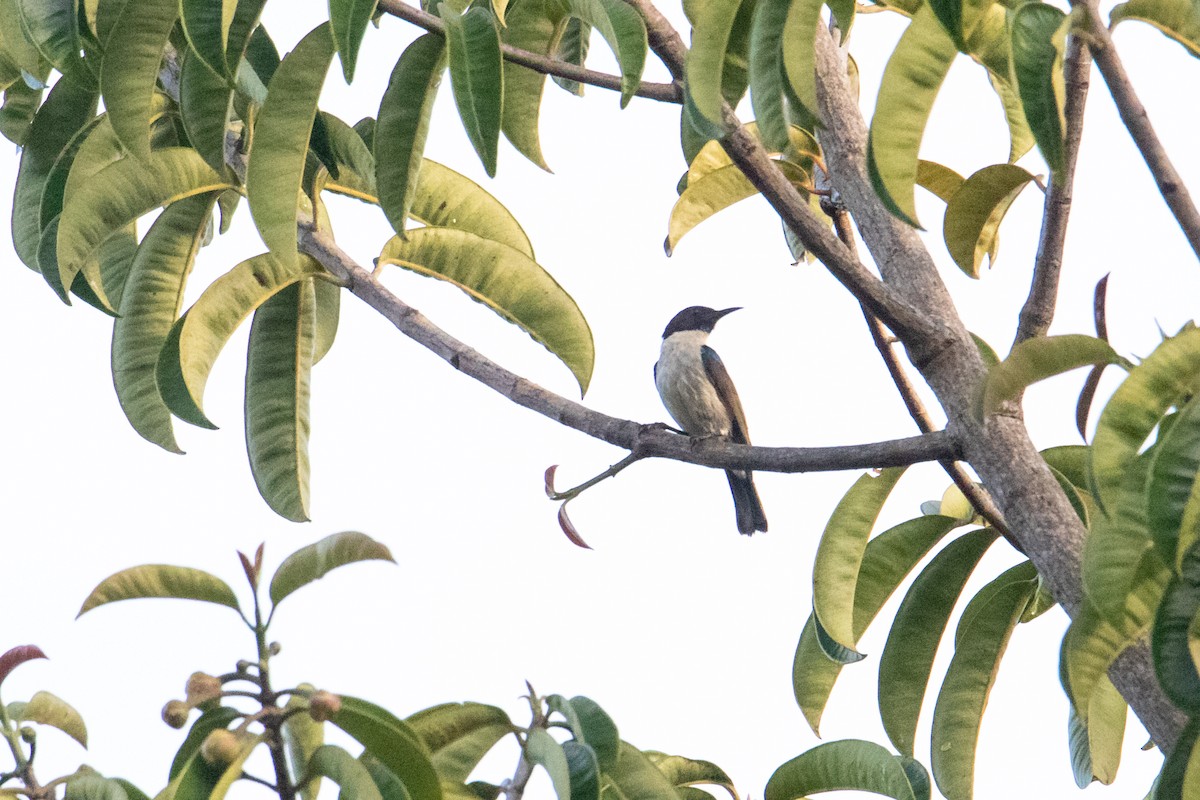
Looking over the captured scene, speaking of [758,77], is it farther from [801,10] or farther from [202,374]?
[202,374]

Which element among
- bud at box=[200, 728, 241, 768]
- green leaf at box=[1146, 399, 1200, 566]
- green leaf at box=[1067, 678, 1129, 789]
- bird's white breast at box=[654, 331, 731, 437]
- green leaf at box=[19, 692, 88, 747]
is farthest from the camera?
bird's white breast at box=[654, 331, 731, 437]

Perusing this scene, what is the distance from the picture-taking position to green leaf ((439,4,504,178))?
81.0 inches

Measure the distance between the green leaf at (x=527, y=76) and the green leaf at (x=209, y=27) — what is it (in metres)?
0.70

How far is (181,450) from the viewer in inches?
110

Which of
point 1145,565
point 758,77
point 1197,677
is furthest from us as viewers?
point 758,77

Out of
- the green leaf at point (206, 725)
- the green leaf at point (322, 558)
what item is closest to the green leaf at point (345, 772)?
the green leaf at point (206, 725)

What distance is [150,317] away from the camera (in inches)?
109

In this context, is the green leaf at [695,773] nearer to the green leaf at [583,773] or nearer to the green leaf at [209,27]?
the green leaf at [583,773]

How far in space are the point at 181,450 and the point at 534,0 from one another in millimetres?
1243

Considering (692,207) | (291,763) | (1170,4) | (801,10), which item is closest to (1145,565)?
(1170,4)

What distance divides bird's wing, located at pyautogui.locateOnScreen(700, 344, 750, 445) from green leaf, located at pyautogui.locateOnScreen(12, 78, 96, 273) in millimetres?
3697

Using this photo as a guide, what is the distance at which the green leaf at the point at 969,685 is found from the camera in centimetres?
260

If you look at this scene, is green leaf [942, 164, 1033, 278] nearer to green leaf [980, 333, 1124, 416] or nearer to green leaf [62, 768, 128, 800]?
green leaf [980, 333, 1124, 416]

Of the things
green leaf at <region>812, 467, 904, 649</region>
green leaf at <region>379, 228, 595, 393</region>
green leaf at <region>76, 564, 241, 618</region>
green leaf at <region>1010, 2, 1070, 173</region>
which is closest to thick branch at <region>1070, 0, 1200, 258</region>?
green leaf at <region>1010, 2, 1070, 173</region>
